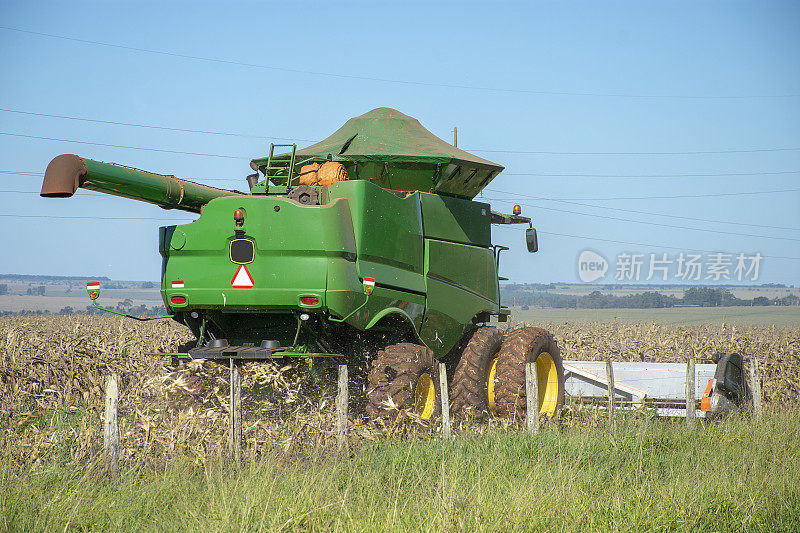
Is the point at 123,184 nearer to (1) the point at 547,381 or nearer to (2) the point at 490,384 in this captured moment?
(2) the point at 490,384

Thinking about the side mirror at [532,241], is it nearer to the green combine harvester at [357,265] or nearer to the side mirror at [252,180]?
the green combine harvester at [357,265]

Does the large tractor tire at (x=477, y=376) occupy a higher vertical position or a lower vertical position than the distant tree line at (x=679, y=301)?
higher

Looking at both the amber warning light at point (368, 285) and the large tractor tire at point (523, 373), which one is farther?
the large tractor tire at point (523, 373)

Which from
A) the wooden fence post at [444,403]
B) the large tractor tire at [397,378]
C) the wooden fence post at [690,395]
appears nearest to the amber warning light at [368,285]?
the large tractor tire at [397,378]

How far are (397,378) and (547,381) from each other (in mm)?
3673

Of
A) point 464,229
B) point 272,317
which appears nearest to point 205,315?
point 272,317

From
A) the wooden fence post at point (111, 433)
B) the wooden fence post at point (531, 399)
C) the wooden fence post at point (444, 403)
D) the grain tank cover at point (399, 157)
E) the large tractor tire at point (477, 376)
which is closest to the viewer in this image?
A: the wooden fence post at point (111, 433)

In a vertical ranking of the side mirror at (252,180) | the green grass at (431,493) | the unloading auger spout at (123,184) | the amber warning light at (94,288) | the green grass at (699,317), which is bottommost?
the green grass at (699,317)

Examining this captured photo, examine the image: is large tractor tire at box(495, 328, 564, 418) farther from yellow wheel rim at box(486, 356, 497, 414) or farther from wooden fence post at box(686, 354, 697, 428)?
wooden fence post at box(686, 354, 697, 428)

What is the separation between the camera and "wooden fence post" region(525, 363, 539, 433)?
9.31m

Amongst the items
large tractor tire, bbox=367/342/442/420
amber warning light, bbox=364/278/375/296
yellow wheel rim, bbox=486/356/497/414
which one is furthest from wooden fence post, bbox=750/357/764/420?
amber warning light, bbox=364/278/375/296

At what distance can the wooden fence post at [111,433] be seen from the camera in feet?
21.7

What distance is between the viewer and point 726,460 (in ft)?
26.5

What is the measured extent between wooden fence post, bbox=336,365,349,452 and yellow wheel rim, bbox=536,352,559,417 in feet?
13.2
